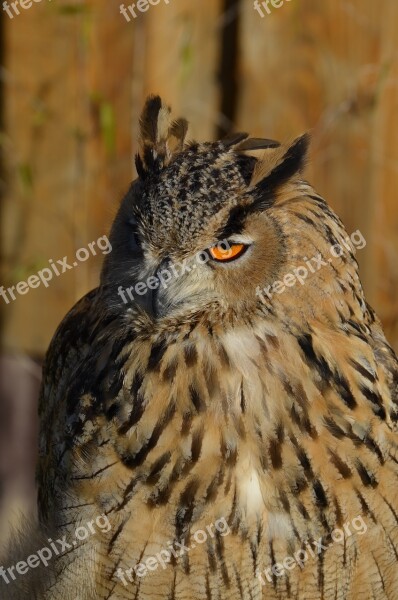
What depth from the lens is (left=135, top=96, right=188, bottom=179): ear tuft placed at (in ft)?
6.82

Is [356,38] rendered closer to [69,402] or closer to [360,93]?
[360,93]

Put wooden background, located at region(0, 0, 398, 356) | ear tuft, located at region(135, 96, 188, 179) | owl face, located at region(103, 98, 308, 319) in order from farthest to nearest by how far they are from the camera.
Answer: wooden background, located at region(0, 0, 398, 356) < ear tuft, located at region(135, 96, 188, 179) < owl face, located at region(103, 98, 308, 319)

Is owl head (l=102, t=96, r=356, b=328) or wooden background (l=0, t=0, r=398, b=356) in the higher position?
wooden background (l=0, t=0, r=398, b=356)

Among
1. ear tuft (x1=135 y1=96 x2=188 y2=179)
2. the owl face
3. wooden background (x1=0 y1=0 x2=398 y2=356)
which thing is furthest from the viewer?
wooden background (x1=0 y1=0 x2=398 y2=356)

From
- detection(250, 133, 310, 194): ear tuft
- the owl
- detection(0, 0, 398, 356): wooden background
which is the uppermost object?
detection(0, 0, 398, 356): wooden background

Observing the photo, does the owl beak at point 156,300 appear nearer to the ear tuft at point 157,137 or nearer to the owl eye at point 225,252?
the owl eye at point 225,252

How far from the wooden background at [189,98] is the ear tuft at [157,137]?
44.5 inches

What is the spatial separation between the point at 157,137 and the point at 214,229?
32 cm

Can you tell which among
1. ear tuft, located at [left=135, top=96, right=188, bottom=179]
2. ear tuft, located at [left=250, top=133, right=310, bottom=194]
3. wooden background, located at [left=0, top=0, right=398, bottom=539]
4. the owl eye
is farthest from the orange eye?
wooden background, located at [left=0, top=0, right=398, bottom=539]

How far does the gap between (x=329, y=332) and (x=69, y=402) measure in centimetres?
62

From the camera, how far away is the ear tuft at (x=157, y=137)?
208cm

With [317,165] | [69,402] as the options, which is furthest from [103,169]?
[69,402]

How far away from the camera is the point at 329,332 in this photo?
208 centimetres

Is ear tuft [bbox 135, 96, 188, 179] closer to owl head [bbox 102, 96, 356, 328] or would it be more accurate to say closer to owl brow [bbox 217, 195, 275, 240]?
owl head [bbox 102, 96, 356, 328]
